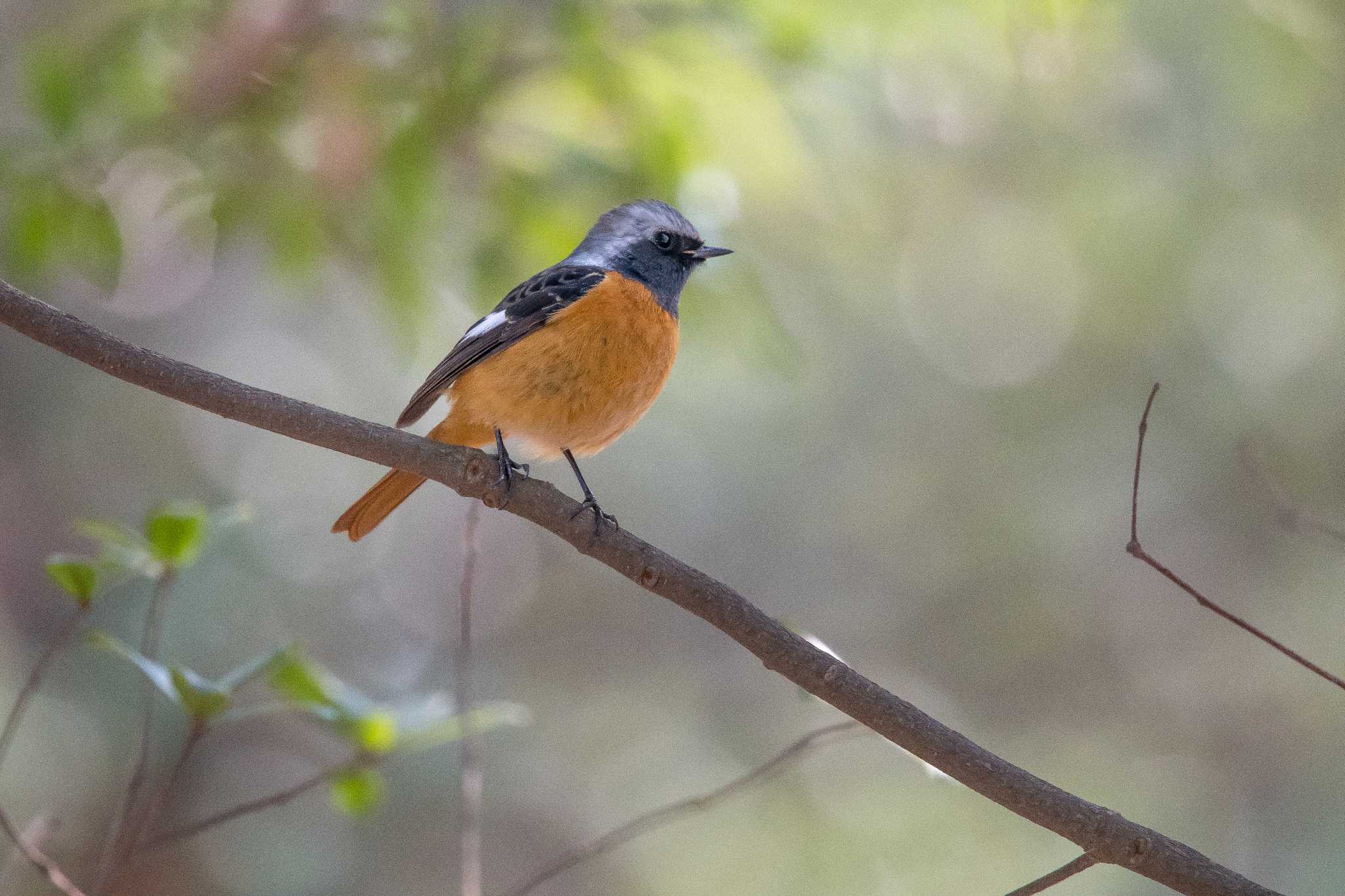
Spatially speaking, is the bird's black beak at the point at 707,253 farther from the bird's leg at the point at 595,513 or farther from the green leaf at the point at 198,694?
the green leaf at the point at 198,694

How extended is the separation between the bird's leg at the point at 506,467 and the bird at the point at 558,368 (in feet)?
0.04

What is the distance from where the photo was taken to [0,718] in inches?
167

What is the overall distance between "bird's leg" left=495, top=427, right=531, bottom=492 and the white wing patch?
334 mm

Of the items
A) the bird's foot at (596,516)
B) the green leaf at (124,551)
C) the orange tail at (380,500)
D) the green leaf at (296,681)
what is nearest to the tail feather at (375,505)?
the orange tail at (380,500)

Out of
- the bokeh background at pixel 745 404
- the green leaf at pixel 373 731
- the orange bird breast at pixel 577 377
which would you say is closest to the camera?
the green leaf at pixel 373 731

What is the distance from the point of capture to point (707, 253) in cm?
387

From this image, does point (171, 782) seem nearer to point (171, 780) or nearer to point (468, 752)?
point (171, 780)

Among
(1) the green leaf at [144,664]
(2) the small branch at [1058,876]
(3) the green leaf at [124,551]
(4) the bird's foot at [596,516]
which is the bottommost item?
(1) the green leaf at [144,664]

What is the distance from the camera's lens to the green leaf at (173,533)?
2.42 metres

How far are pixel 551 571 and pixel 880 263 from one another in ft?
8.79

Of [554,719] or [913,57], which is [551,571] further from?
[913,57]

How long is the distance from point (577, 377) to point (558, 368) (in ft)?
0.19

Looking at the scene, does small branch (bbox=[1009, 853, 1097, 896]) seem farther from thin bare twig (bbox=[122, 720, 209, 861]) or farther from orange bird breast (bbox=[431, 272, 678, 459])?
orange bird breast (bbox=[431, 272, 678, 459])

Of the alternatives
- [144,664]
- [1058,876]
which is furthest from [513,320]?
[1058,876]
